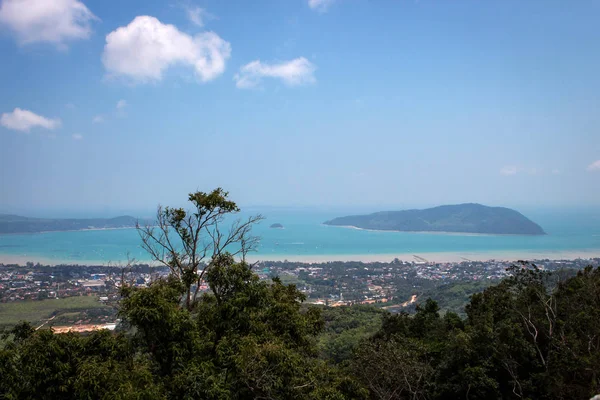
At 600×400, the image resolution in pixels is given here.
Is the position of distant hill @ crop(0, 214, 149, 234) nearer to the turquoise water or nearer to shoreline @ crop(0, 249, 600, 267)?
the turquoise water

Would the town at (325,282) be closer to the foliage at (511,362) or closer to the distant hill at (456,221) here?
the foliage at (511,362)

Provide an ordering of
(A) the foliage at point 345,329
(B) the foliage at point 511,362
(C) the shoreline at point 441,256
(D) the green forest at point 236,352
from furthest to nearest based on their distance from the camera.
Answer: (C) the shoreline at point 441,256 → (A) the foliage at point 345,329 → (B) the foliage at point 511,362 → (D) the green forest at point 236,352

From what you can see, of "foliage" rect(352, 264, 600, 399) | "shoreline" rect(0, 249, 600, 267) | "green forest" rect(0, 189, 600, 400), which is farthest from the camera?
"shoreline" rect(0, 249, 600, 267)

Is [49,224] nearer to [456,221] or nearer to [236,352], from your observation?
[236,352]

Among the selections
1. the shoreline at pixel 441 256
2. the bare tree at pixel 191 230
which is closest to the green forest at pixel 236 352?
the bare tree at pixel 191 230

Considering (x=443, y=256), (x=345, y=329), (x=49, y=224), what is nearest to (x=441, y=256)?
(x=443, y=256)

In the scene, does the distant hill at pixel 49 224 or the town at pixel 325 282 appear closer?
the town at pixel 325 282

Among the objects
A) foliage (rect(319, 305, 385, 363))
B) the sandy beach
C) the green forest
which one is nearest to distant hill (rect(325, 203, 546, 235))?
the sandy beach
